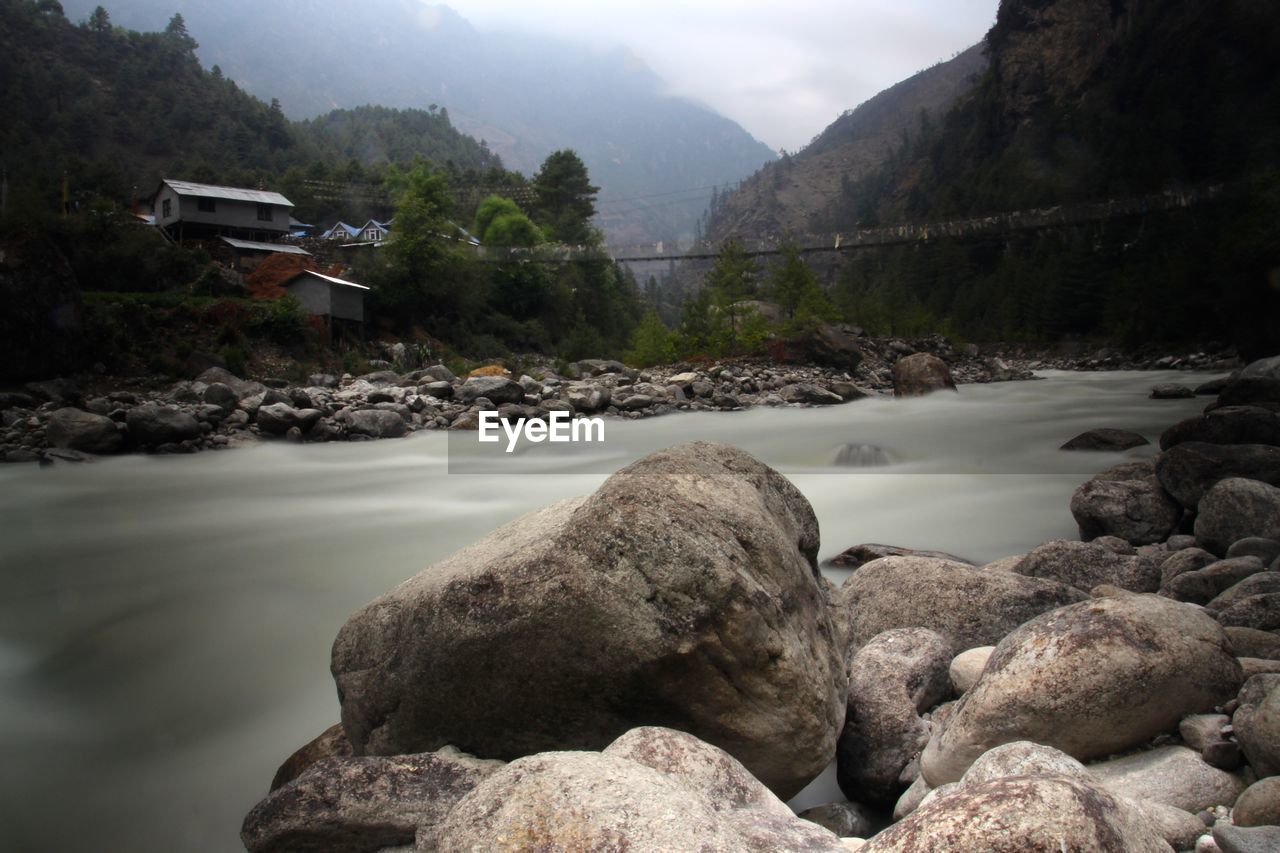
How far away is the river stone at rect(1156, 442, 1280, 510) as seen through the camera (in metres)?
5.52

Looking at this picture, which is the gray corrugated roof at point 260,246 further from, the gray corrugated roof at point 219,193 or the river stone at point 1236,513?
the river stone at point 1236,513

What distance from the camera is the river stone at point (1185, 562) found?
4.52 meters

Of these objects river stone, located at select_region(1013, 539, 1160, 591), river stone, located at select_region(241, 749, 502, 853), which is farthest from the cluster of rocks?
river stone, located at select_region(1013, 539, 1160, 591)

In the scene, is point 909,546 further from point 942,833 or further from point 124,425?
point 124,425

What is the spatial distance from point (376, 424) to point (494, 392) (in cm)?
281

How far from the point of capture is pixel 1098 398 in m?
13.6

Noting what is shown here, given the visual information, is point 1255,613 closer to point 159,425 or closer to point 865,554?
point 865,554

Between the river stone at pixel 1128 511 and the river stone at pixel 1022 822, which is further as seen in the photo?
the river stone at pixel 1128 511

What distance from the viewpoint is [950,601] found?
3889mm

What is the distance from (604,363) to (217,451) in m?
15.0

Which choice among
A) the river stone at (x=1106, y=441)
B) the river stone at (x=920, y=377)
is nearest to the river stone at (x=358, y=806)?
the river stone at (x=1106, y=441)

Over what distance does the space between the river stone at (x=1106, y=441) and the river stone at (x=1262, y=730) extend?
742 cm

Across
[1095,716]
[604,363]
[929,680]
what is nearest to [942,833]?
[1095,716]

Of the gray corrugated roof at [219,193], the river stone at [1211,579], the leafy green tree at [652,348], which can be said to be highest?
the gray corrugated roof at [219,193]
